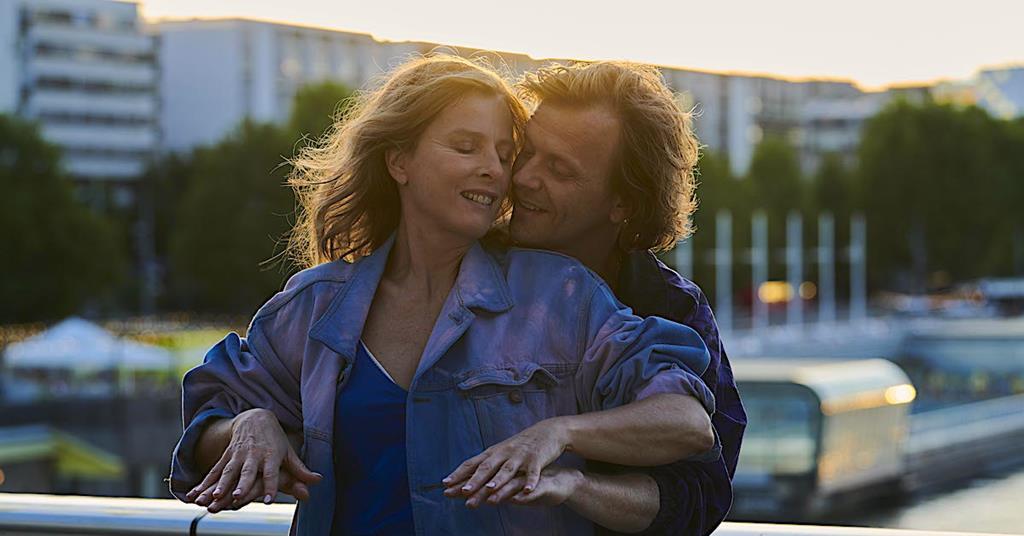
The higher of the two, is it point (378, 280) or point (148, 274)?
point (378, 280)

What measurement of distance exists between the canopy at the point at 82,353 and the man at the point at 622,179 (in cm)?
2379

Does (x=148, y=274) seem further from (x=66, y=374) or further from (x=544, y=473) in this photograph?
(x=544, y=473)

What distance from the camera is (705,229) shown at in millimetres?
53375

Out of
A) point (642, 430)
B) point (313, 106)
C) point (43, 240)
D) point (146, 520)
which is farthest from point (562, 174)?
point (313, 106)

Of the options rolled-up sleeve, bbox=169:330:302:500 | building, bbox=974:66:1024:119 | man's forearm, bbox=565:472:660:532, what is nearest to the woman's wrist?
man's forearm, bbox=565:472:660:532

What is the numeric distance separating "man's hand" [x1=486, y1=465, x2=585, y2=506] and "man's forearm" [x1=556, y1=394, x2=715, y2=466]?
0.03m

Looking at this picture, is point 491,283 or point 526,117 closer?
point 491,283

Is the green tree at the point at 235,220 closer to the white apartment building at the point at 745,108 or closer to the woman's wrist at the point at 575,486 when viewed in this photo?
the white apartment building at the point at 745,108

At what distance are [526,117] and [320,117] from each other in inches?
1659

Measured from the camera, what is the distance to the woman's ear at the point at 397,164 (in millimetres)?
2170

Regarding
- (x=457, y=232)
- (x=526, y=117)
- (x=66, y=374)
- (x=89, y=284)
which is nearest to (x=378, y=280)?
(x=457, y=232)

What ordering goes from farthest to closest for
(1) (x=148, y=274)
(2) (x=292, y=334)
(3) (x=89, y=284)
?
(1) (x=148, y=274)
(3) (x=89, y=284)
(2) (x=292, y=334)

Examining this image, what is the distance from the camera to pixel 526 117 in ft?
7.29

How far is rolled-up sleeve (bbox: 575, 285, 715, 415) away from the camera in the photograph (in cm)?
194
